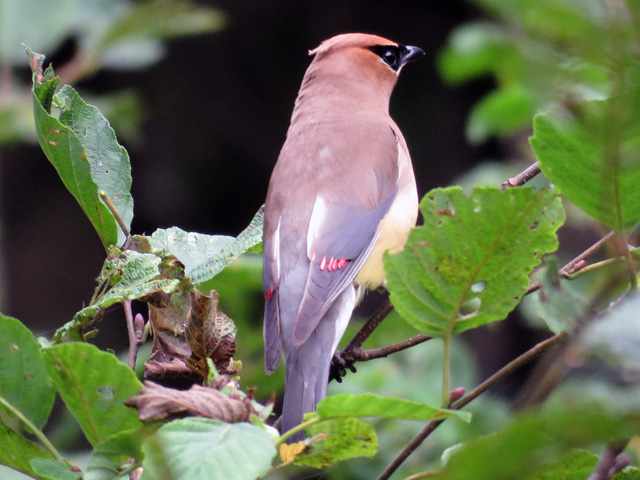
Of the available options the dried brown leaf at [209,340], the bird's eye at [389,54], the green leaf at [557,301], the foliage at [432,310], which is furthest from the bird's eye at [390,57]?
the green leaf at [557,301]

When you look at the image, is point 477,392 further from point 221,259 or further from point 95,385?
point 221,259

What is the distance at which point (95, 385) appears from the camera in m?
1.19

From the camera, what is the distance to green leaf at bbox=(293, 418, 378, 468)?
3.92 ft

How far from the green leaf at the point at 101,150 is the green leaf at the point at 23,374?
16.7 inches

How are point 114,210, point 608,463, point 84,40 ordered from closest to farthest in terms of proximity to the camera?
point 608,463 < point 114,210 < point 84,40

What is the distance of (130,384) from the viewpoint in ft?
3.86

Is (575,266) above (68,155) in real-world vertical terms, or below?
below

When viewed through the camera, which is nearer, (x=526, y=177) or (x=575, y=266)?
(x=575, y=266)

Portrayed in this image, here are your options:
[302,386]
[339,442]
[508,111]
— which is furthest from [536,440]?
[508,111]

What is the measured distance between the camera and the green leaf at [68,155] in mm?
1446

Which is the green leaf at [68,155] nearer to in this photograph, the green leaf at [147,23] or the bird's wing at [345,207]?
the bird's wing at [345,207]

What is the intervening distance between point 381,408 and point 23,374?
515 millimetres

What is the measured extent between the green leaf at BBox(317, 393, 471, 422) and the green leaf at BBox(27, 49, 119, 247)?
2.05 feet

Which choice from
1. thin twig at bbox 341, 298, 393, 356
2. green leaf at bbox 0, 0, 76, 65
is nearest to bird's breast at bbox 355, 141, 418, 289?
thin twig at bbox 341, 298, 393, 356
